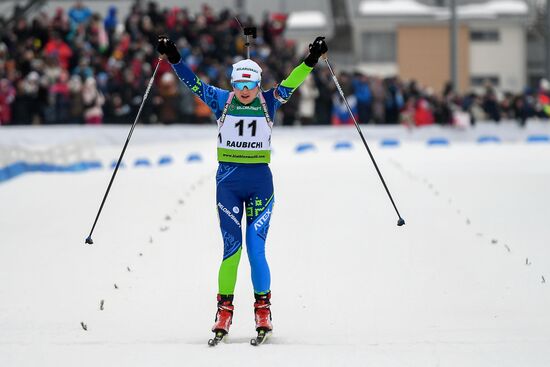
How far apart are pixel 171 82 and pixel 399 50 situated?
22.9 metres

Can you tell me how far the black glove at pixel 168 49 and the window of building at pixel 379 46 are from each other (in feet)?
148

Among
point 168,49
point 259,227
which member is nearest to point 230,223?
point 259,227

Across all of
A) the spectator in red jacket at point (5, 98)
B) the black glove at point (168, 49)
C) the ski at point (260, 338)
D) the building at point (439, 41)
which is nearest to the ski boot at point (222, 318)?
the ski at point (260, 338)

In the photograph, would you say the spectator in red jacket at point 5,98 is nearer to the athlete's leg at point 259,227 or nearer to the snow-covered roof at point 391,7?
the athlete's leg at point 259,227

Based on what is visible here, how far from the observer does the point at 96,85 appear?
31125mm

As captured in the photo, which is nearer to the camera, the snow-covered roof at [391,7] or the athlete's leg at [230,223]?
the athlete's leg at [230,223]

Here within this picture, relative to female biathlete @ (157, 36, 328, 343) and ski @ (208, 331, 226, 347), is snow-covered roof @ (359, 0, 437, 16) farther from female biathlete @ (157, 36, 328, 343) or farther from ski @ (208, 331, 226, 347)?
ski @ (208, 331, 226, 347)

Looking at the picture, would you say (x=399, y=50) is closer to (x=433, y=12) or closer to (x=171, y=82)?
(x=433, y=12)

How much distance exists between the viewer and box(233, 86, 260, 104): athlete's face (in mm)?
9188

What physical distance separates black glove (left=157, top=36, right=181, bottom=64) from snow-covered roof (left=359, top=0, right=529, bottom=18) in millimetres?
43969

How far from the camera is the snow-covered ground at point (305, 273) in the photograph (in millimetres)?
8586

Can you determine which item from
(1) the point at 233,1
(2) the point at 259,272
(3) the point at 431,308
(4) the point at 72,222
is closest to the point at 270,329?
(2) the point at 259,272

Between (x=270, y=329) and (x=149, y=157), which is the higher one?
(x=270, y=329)

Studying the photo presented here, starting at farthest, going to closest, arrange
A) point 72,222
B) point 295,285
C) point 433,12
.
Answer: point 433,12 → point 72,222 → point 295,285
